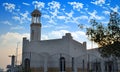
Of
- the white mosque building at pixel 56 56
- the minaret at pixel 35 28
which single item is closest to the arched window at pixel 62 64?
the white mosque building at pixel 56 56

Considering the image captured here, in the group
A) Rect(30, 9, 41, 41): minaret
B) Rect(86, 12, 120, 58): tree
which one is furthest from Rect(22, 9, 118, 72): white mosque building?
Rect(86, 12, 120, 58): tree

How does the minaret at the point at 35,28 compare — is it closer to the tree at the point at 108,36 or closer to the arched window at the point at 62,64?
the arched window at the point at 62,64

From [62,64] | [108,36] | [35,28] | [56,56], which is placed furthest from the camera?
[35,28]

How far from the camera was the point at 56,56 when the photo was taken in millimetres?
34312

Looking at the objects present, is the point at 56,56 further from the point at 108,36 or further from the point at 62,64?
the point at 108,36

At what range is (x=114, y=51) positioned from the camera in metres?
20.7

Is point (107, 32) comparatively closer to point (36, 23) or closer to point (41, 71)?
point (41, 71)

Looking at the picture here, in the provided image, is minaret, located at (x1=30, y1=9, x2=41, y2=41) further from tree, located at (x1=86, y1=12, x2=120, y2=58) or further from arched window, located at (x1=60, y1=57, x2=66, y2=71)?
tree, located at (x1=86, y1=12, x2=120, y2=58)

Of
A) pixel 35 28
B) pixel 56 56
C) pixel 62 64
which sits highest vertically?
pixel 35 28

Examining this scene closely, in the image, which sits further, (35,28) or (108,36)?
(35,28)

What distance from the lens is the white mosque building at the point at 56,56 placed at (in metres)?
33.8

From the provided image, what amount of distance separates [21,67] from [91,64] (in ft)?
37.9

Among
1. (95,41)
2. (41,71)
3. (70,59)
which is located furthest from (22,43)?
(95,41)

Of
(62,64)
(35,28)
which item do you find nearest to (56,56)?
(62,64)
